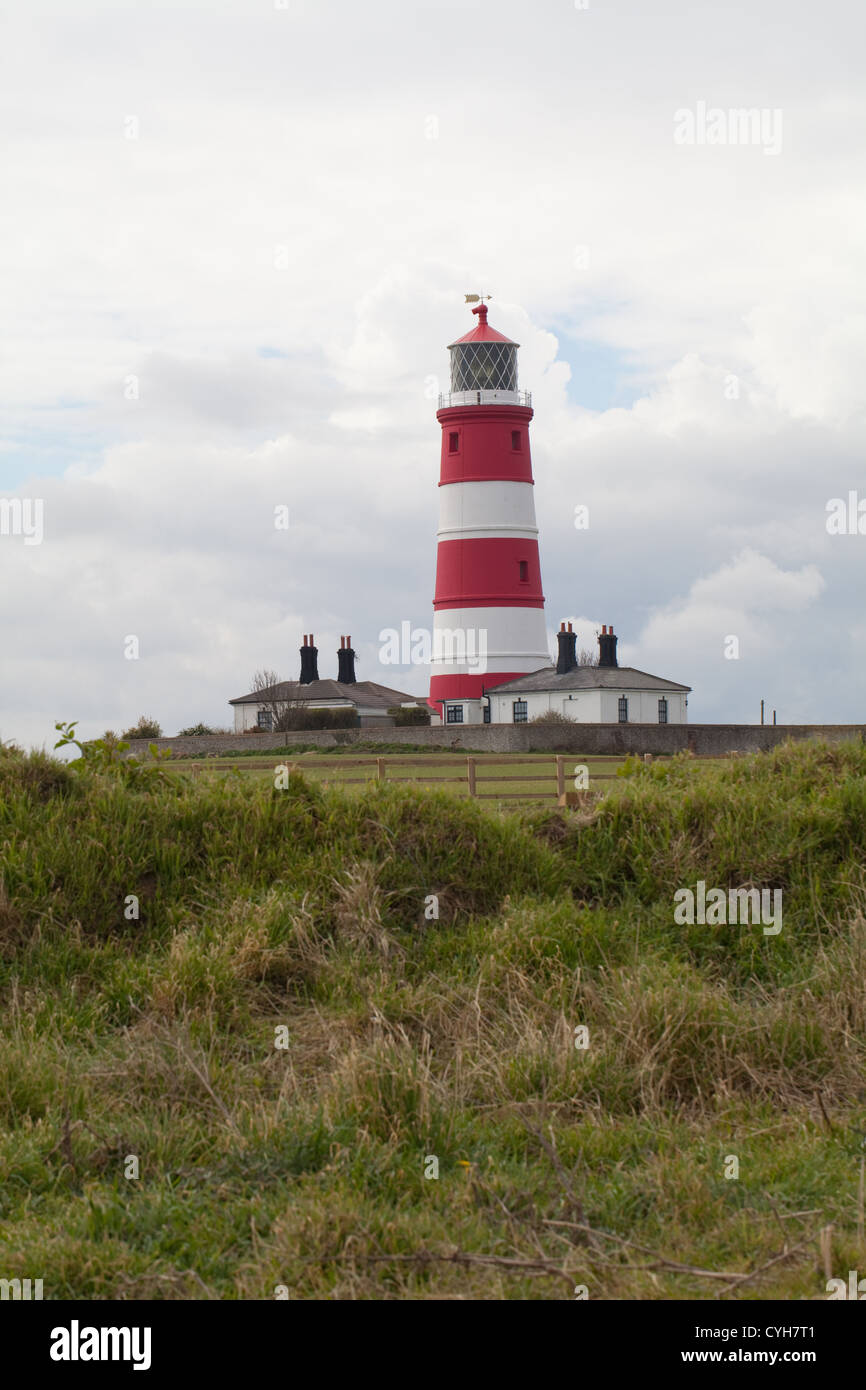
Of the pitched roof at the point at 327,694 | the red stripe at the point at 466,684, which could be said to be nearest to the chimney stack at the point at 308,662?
the pitched roof at the point at 327,694

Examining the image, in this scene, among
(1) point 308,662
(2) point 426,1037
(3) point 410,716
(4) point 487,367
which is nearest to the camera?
(2) point 426,1037

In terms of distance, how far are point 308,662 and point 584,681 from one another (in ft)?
61.8

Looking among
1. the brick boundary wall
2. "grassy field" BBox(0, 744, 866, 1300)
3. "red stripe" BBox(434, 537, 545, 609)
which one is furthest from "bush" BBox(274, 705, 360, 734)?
"grassy field" BBox(0, 744, 866, 1300)

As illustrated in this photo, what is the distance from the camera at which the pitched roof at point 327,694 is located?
6425 cm

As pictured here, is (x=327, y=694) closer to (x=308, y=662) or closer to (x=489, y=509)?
(x=308, y=662)

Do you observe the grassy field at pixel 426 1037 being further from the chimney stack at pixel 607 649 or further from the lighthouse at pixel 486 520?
the chimney stack at pixel 607 649

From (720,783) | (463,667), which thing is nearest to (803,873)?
(720,783)

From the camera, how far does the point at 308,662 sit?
6819cm

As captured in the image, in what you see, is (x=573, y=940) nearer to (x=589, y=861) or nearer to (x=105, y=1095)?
(x=589, y=861)

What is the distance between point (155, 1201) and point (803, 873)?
6358 millimetres

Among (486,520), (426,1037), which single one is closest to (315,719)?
(486,520)

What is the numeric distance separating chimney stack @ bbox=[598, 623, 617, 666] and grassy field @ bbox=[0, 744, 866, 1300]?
4607 cm

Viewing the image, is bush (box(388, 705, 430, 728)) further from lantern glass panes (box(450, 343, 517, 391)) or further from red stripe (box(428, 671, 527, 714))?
lantern glass panes (box(450, 343, 517, 391))

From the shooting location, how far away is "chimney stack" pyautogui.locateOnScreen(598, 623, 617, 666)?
58.5m
